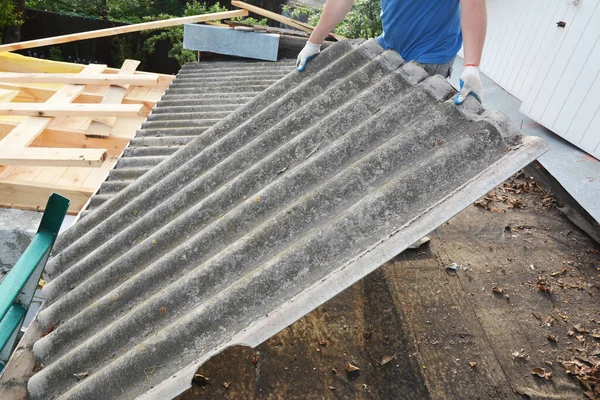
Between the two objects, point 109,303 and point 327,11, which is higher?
point 327,11

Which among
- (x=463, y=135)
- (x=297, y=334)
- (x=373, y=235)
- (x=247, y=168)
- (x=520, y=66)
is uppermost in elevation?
(x=463, y=135)

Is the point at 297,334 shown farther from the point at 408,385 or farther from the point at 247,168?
the point at 247,168

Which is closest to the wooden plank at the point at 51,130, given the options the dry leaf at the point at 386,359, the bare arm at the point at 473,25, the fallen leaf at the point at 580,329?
the dry leaf at the point at 386,359

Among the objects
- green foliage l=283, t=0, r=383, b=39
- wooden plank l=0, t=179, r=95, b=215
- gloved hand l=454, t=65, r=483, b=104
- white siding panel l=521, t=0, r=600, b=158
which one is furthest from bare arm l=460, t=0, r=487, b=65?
green foliage l=283, t=0, r=383, b=39

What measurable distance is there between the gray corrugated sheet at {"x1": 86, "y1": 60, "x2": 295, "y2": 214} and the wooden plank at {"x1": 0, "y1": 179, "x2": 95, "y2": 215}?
954 millimetres

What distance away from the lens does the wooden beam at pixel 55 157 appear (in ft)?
15.2

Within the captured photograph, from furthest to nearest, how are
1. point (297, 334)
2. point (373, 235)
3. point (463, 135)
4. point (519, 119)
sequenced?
point (519, 119) < point (297, 334) < point (463, 135) < point (373, 235)

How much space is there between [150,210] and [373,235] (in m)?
1.66

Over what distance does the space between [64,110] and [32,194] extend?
1.37m

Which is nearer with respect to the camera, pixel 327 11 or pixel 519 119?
pixel 327 11

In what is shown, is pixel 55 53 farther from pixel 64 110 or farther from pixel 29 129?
pixel 29 129

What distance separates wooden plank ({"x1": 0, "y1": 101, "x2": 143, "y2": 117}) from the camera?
5805 mm

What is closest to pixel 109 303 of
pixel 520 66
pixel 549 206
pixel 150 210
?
pixel 150 210

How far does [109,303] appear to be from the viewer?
2.36m
